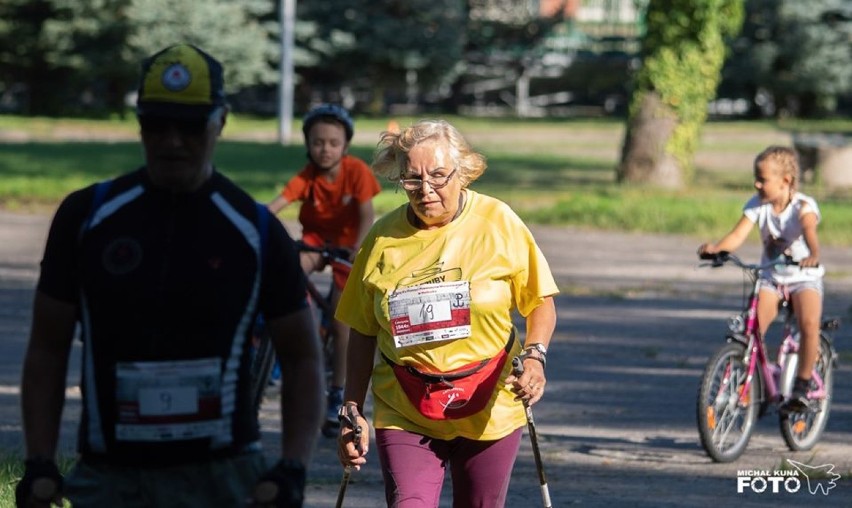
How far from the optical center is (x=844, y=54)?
53500 millimetres

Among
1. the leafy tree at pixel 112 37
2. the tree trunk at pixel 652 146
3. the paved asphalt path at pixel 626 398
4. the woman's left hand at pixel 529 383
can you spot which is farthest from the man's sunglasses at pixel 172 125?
the leafy tree at pixel 112 37

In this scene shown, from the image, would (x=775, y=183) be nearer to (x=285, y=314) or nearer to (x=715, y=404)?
(x=715, y=404)

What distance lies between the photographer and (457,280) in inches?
203

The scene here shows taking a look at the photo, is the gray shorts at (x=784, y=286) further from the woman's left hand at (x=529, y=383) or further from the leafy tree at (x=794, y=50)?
the leafy tree at (x=794, y=50)

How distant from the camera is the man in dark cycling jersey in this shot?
3.60 meters

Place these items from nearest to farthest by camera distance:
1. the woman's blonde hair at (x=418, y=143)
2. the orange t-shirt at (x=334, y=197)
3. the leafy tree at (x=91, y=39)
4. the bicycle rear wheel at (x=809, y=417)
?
the woman's blonde hair at (x=418, y=143) < the bicycle rear wheel at (x=809, y=417) < the orange t-shirt at (x=334, y=197) < the leafy tree at (x=91, y=39)

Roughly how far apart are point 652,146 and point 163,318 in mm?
23302

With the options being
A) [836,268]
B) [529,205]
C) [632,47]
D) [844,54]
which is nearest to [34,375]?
[836,268]

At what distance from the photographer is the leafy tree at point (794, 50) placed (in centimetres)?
5306

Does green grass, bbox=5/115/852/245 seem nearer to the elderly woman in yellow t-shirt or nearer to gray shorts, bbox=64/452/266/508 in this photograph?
the elderly woman in yellow t-shirt

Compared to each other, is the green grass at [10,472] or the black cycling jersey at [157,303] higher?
the black cycling jersey at [157,303]

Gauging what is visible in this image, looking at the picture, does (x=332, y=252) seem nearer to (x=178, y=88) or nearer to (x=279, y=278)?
(x=279, y=278)

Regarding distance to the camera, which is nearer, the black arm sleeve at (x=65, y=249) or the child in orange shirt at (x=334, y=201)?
the black arm sleeve at (x=65, y=249)

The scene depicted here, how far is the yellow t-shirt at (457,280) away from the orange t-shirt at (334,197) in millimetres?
3970
